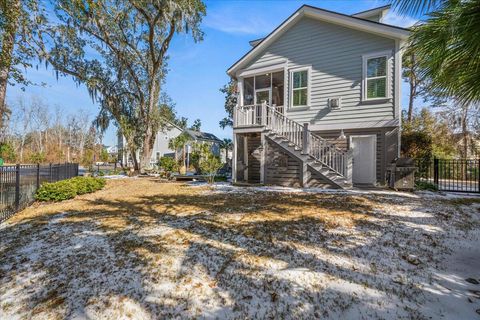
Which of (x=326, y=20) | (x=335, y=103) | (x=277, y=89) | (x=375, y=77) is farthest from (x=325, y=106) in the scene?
(x=326, y=20)

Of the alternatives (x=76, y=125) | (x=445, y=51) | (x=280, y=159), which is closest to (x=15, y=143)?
(x=76, y=125)

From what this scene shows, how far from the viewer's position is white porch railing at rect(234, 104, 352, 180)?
8.78 metres

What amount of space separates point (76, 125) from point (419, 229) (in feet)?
205

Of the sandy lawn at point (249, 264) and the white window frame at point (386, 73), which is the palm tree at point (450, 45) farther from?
the white window frame at point (386, 73)

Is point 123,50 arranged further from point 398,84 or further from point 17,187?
point 398,84

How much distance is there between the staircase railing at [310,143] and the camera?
872 centimetres

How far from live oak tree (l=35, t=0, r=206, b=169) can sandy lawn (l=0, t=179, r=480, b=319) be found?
14.1m

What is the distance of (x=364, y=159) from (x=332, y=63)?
14.4 feet

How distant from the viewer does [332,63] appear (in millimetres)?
10219

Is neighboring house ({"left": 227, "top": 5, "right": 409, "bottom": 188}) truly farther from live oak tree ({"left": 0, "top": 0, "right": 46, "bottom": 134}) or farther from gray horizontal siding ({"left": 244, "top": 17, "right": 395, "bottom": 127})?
live oak tree ({"left": 0, "top": 0, "right": 46, "bottom": 134})

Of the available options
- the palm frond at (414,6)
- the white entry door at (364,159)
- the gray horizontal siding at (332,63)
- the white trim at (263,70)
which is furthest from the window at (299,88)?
the palm frond at (414,6)

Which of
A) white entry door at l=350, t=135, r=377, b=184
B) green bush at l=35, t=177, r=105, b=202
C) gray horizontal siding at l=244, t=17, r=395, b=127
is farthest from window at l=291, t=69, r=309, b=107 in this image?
green bush at l=35, t=177, r=105, b=202

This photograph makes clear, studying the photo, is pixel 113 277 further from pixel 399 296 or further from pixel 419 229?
pixel 419 229

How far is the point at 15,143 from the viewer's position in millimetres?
41156
